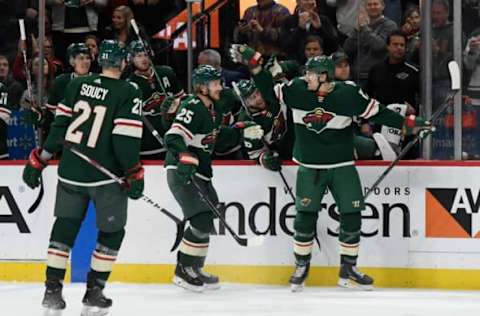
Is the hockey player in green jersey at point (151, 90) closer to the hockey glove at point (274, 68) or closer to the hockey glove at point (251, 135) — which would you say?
the hockey glove at point (251, 135)

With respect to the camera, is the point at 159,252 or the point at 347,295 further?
the point at 159,252

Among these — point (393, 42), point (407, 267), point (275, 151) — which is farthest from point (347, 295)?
point (393, 42)

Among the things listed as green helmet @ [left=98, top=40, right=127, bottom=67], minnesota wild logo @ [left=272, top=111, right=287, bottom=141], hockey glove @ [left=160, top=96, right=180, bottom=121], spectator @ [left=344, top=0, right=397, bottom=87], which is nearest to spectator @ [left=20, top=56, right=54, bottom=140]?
hockey glove @ [left=160, top=96, right=180, bottom=121]

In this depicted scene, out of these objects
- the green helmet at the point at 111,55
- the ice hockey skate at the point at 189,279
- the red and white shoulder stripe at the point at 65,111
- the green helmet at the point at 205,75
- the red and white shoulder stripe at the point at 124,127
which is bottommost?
the ice hockey skate at the point at 189,279

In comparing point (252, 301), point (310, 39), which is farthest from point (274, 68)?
point (252, 301)

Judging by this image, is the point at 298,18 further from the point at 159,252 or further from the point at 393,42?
the point at 159,252

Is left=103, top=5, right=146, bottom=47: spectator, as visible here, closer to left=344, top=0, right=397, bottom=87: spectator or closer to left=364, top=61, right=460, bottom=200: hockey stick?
left=344, top=0, right=397, bottom=87: spectator

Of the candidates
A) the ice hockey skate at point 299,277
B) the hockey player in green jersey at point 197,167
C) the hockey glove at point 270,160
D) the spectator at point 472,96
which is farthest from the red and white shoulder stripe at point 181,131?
the spectator at point 472,96

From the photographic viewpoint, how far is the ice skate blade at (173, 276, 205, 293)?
24.4ft

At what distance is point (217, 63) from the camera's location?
8.20 metres

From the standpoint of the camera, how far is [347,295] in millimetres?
7270

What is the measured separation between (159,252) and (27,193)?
2.81 ft

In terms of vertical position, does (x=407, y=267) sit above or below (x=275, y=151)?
below

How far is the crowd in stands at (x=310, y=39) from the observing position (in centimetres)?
772
